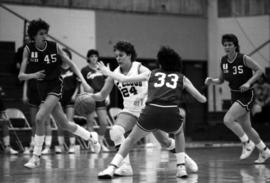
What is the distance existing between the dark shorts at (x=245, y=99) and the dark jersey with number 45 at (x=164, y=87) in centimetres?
234

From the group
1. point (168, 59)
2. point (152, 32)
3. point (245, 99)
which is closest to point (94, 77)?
point (245, 99)

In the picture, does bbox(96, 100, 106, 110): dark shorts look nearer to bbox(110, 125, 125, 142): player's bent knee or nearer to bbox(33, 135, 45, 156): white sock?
bbox(33, 135, 45, 156): white sock

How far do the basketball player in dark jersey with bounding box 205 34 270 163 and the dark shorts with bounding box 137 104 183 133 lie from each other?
2148 millimetres

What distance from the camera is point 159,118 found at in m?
6.80

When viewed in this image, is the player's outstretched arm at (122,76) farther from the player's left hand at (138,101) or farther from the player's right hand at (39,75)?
the player's right hand at (39,75)

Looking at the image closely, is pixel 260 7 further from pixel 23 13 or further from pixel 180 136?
pixel 180 136

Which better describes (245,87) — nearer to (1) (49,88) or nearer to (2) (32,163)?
(1) (49,88)

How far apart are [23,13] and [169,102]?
426 inches

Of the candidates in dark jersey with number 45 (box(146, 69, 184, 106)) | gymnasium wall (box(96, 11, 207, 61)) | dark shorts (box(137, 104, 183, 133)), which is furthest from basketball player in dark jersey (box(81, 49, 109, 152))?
dark shorts (box(137, 104, 183, 133))

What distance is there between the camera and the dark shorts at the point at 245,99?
905cm

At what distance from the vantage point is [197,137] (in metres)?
17.4

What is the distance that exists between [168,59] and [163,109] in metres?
0.59

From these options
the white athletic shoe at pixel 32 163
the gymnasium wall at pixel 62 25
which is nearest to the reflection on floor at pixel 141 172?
the white athletic shoe at pixel 32 163

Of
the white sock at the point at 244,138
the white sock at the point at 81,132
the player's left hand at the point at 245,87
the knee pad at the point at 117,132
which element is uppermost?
the player's left hand at the point at 245,87
